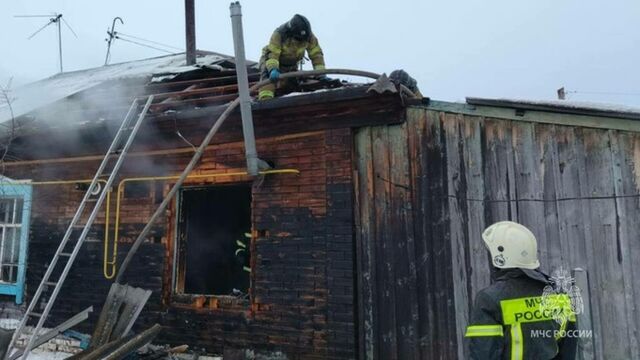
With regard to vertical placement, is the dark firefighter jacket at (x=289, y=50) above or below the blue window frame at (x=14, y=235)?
above

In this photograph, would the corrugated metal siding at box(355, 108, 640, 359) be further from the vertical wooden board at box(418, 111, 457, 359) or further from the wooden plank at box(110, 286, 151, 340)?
the wooden plank at box(110, 286, 151, 340)

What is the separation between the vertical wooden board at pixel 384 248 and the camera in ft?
15.8

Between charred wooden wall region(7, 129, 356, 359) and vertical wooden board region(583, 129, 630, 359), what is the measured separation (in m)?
2.29

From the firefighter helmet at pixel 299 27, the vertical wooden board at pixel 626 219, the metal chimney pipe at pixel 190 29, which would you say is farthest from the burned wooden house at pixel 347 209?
the metal chimney pipe at pixel 190 29

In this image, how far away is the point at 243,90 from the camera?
5.01m

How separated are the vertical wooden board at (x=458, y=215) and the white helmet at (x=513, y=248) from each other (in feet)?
7.01

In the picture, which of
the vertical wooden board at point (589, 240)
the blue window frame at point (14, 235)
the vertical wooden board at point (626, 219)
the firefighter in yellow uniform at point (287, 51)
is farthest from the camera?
the blue window frame at point (14, 235)

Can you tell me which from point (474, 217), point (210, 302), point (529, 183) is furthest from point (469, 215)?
point (210, 302)

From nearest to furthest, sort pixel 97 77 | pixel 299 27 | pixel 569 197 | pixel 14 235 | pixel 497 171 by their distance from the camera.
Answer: pixel 569 197 < pixel 497 171 < pixel 299 27 < pixel 14 235 < pixel 97 77

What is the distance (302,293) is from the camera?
5184 mm

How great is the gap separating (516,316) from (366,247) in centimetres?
277

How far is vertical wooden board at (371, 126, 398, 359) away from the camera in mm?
4809

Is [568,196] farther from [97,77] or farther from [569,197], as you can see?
[97,77]

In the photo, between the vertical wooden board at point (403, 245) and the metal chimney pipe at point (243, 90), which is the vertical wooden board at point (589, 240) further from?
the metal chimney pipe at point (243, 90)
